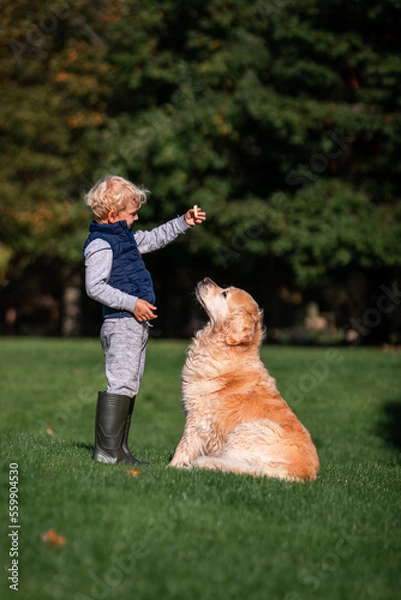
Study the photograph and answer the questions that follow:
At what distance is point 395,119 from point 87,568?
67.9 feet

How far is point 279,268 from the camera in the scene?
29609 millimetres

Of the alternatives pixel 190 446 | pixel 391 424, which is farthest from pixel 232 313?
pixel 391 424

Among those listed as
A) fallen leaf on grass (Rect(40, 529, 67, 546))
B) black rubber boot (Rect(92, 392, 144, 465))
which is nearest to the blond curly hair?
black rubber boot (Rect(92, 392, 144, 465))

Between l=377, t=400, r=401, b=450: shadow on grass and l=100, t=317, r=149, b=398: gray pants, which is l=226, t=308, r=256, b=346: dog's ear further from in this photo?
l=377, t=400, r=401, b=450: shadow on grass

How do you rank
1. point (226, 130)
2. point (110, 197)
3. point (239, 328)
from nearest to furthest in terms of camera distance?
point (110, 197), point (239, 328), point (226, 130)

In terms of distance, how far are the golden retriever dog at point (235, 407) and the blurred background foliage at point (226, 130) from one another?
16806mm

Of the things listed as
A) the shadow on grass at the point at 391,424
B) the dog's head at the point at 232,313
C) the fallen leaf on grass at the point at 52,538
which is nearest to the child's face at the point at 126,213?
the dog's head at the point at 232,313

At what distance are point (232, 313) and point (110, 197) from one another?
1352mm

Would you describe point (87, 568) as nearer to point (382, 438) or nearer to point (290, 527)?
point (290, 527)

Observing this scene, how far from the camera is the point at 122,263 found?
6.16 m

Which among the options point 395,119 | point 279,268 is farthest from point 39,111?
point 395,119

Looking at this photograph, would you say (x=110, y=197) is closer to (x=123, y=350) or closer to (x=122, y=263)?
(x=122, y=263)

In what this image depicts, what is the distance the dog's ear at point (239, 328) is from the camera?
6.41 m

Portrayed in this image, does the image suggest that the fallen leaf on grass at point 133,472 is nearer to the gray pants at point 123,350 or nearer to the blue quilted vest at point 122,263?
the gray pants at point 123,350
